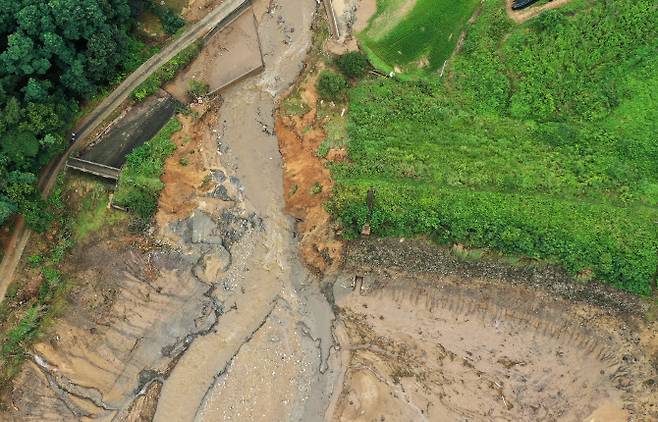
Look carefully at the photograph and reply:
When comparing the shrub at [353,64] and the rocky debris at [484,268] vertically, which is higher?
the shrub at [353,64]

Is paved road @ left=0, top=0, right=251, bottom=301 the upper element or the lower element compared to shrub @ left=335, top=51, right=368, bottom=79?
lower

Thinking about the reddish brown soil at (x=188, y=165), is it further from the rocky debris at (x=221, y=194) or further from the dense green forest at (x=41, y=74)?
the dense green forest at (x=41, y=74)

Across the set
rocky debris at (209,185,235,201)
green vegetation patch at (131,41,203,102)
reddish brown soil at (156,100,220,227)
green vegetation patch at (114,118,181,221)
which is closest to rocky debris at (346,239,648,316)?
rocky debris at (209,185,235,201)

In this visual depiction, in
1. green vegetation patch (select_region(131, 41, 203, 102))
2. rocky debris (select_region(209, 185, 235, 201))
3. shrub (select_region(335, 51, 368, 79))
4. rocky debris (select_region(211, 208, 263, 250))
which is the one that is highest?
shrub (select_region(335, 51, 368, 79))

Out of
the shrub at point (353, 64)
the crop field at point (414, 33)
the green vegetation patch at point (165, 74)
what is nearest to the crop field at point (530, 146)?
the shrub at point (353, 64)

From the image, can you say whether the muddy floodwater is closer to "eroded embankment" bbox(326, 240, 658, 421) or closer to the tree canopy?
"eroded embankment" bbox(326, 240, 658, 421)

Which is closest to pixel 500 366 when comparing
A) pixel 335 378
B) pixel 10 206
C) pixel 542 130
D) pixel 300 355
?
pixel 335 378
